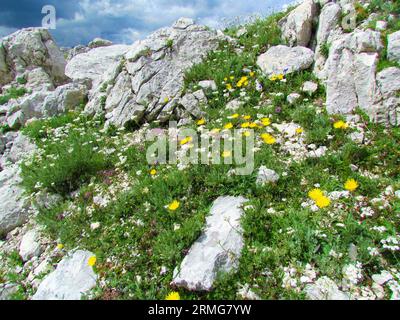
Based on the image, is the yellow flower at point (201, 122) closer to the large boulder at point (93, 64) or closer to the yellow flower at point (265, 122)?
the yellow flower at point (265, 122)

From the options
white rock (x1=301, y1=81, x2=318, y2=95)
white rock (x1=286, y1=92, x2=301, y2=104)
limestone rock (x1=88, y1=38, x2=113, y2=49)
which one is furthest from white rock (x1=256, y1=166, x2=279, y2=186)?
limestone rock (x1=88, y1=38, x2=113, y2=49)

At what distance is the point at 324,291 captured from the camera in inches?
110

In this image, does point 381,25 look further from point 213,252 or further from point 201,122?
point 213,252

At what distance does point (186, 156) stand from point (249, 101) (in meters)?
2.26

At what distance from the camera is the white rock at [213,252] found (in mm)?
3146

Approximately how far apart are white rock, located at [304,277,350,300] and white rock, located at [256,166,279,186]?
153 centimetres

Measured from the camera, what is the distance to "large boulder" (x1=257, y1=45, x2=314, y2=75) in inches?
265

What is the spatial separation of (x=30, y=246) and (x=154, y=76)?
5.33 meters

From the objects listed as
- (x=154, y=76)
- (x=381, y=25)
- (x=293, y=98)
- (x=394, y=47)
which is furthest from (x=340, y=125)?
(x=154, y=76)

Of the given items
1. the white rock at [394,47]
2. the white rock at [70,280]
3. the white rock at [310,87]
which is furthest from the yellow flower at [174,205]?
the white rock at [394,47]

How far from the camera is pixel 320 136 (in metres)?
4.81

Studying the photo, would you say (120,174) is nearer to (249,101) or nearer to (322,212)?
(249,101)
